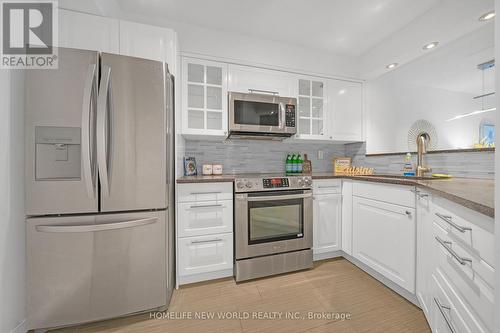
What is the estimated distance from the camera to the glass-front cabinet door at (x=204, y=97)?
2.05m

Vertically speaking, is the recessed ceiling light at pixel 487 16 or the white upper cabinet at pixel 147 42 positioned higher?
the recessed ceiling light at pixel 487 16

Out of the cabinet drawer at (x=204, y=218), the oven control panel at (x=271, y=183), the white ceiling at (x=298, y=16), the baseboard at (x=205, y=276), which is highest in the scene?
the white ceiling at (x=298, y=16)

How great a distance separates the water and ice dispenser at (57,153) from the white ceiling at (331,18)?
104 centimetres

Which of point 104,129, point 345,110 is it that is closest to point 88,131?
point 104,129

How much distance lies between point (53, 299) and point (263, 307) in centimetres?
138

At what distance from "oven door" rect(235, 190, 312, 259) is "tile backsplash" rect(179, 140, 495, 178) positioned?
760 mm

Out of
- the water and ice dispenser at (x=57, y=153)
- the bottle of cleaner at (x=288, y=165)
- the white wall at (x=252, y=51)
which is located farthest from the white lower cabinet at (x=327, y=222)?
the water and ice dispenser at (x=57, y=153)

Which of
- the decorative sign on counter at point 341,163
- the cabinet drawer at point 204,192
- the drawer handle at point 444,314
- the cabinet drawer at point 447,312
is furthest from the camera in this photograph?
the decorative sign on counter at point 341,163

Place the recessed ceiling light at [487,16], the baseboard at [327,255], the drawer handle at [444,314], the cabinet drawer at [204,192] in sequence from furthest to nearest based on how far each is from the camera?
the baseboard at [327,255], the cabinet drawer at [204,192], the recessed ceiling light at [487,16], the drawer handle at [444,314]

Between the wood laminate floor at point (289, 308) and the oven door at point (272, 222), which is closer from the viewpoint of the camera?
the wood laminate floor at point (289, 308)

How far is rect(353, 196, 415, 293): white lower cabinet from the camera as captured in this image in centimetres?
150

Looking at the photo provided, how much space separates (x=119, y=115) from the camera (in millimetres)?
1342

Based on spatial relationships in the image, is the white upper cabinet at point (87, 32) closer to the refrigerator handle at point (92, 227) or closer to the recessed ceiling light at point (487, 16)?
the refrigerator handle at point (92, 227)

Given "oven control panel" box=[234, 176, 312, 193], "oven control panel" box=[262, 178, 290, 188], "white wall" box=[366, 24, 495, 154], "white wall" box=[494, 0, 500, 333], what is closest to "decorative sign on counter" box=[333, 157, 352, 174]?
"white wall" box=[366, 24, 495, 154]
